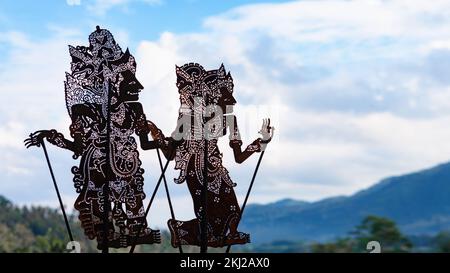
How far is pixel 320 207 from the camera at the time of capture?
292 ft

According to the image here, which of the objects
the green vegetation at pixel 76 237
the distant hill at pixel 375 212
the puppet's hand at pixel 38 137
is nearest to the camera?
the puppet's hand at pixel 38 137

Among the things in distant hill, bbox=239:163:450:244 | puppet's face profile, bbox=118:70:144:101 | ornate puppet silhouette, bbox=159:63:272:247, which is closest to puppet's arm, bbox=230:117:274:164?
ornate puppet silhouette, bbox=159:63:272:247

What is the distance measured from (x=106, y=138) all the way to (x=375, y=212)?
219 feet

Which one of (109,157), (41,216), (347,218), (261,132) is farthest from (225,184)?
(347,218)

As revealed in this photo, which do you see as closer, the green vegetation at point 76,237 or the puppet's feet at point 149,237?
the puppet's feet at point 149,237

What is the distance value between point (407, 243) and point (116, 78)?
22361 mm

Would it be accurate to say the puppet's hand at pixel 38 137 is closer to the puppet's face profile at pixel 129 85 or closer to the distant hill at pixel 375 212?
the puppet's face profile at pixel 129 85

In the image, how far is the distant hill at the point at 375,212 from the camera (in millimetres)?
74250

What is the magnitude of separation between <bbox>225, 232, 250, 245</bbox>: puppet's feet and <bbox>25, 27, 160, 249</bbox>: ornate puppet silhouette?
0.58 metres

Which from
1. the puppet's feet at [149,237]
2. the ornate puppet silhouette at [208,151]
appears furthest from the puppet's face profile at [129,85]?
the puppet's feet at [149,237]

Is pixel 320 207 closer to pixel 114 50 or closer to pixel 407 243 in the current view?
pixel 407 243

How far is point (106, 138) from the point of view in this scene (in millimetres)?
6945

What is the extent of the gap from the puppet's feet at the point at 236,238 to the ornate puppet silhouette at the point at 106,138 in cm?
58

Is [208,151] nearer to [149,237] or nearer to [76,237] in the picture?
[149,237]
